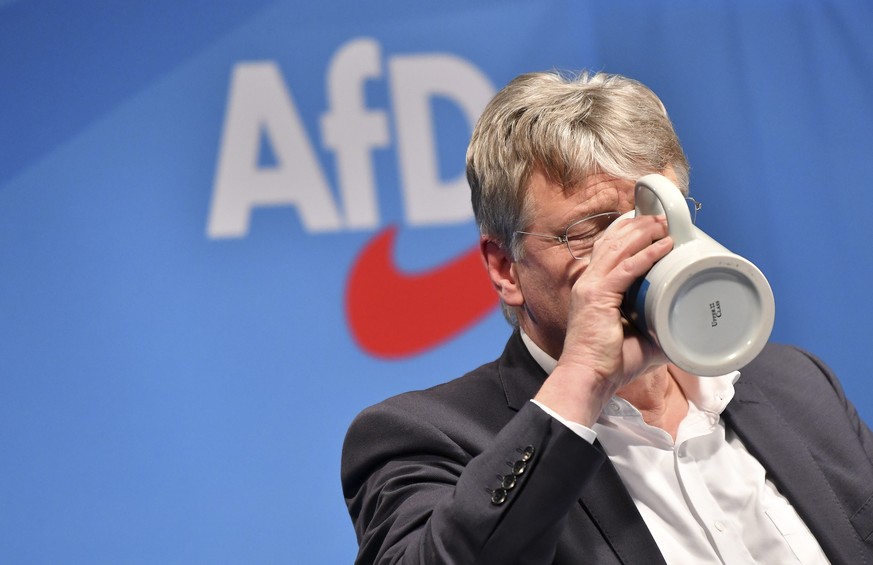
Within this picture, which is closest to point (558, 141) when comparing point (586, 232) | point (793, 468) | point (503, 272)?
point (586, 232)

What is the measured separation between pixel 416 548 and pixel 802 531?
0.68m

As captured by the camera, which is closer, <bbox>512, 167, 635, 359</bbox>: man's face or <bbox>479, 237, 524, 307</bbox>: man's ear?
<bbox>512, 167, 635, 359</bbox>: man's face

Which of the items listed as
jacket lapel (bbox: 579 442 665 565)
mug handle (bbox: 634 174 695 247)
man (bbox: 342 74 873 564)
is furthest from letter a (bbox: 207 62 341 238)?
mug handle (bbox: 634 174 695 247)

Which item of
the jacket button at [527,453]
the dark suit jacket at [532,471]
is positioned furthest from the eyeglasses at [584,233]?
the jacket button at [527,453]

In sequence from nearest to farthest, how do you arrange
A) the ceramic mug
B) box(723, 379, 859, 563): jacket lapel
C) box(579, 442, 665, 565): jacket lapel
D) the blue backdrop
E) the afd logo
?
the ceramic mug, box(579, 442, 665, 565): jacket lapel, box(723, 379, 859, 563): jacket lapel, the blue backdrop, the afd logo

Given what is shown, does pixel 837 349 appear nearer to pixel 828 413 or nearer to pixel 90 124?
pixel 828 413

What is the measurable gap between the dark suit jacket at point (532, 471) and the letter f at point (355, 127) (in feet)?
3.33

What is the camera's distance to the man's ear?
66.6 inches

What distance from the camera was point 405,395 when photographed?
1.70m

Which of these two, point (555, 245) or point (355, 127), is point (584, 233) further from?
point (355, 127)

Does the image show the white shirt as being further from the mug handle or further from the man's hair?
the mug handle

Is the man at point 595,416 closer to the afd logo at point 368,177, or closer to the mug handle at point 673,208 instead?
the mug handle at point 673,208

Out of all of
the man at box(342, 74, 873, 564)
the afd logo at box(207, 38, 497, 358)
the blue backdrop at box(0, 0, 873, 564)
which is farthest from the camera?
the afd logo at box(207, 38, 497, 358)

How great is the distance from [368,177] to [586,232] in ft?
3.95
